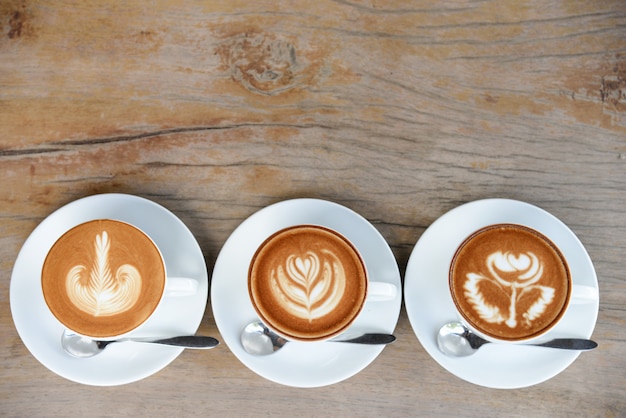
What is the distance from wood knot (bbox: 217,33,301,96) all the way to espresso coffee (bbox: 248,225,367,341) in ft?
1.37

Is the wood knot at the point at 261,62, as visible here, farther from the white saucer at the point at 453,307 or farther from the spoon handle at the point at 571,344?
the spoon handle at the point at 571,344

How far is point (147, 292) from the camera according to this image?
1171 mm

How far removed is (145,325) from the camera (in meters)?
1.25

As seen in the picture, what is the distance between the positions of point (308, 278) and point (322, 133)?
39 cm

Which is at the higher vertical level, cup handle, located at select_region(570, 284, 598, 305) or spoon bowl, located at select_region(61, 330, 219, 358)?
cup handle, located at select_region(570, 284, 598, 305)

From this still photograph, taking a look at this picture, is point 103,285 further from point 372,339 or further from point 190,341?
point 372,339

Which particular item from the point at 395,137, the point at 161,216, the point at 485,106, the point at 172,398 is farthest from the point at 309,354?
the point at 485,106

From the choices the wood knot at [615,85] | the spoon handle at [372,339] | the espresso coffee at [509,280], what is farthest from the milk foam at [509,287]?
the wood knot at [615,85]

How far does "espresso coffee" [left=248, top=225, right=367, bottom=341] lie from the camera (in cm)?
118

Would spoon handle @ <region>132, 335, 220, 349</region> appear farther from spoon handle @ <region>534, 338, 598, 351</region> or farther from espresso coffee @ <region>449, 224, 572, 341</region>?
spoon handle @ <region>534, 338, 598, 351</region>

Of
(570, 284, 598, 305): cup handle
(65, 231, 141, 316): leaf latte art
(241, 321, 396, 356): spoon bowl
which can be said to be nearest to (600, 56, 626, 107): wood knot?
(570, 284, 598, 305): cup handle

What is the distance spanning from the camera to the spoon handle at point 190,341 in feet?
3.98

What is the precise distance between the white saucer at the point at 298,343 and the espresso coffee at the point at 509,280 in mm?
164

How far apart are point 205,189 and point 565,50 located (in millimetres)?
1014
